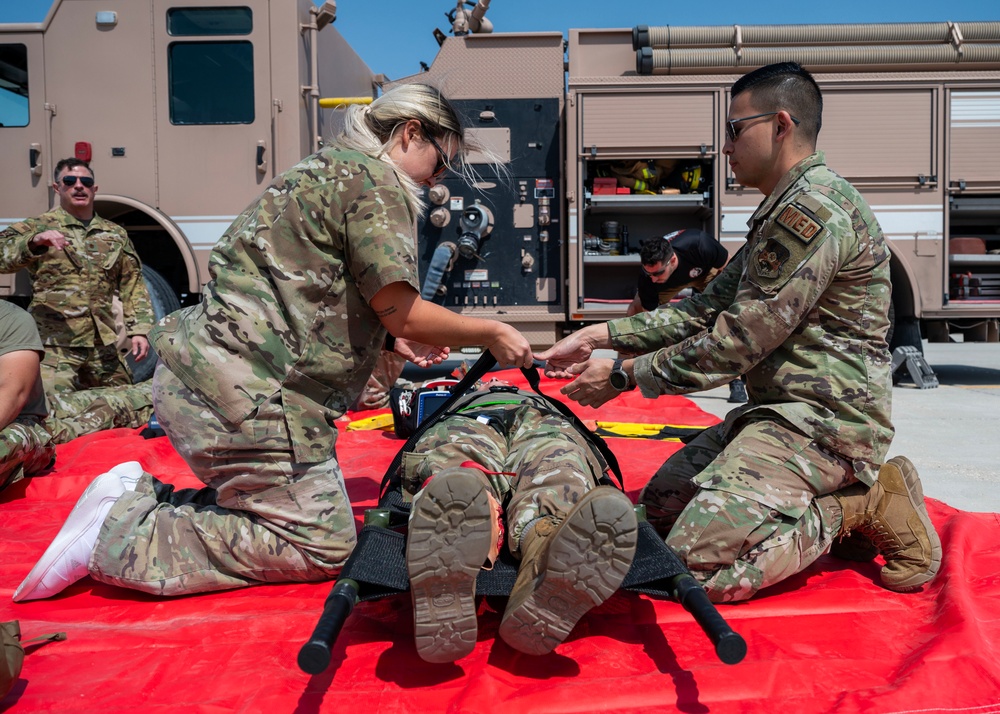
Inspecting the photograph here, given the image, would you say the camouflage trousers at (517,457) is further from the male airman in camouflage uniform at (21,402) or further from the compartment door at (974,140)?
the compartment door at (974,140)

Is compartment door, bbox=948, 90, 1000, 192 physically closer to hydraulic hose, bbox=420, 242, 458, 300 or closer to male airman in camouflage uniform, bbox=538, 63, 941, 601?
hydraulic hose, bbox=420, 242, 458, 300

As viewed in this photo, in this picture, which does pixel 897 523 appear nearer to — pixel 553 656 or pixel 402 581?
pixel 553 656

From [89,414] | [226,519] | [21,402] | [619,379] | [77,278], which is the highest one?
[77,278]

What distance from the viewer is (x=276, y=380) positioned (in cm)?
230

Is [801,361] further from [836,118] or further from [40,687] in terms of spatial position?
[836,118]

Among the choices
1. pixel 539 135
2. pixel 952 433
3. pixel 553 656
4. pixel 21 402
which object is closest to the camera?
pixel 553 656

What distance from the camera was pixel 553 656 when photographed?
190cm

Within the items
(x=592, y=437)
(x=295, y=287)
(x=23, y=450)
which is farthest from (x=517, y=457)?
(x=23, y=450)

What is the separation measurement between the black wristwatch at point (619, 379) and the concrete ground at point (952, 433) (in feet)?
6.09

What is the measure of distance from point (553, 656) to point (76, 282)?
515 centimetres

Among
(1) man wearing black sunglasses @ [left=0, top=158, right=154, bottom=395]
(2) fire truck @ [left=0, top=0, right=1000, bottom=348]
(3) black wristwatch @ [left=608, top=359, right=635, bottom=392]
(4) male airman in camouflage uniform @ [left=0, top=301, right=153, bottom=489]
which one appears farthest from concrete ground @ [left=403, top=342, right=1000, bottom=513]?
(4) male airman in camouflage uniform @ [left=0, top=301, right=153, bottom=489]

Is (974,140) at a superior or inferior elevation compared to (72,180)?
superior

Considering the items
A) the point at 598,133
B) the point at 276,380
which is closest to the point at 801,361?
the point at 276,380

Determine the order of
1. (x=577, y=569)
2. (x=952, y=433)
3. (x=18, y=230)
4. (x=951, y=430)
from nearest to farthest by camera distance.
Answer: (x=577, y=569)
(x=952, y=433)
(x=951, y=430)
(x=18, y=230)
